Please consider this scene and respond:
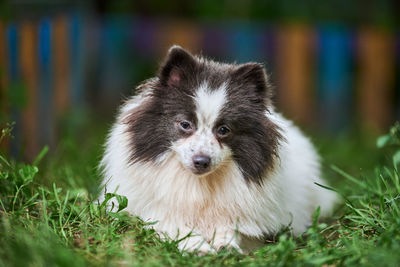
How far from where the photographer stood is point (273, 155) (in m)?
4.05

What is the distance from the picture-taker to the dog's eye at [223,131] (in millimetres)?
3820

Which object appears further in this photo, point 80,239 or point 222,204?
point 222,204

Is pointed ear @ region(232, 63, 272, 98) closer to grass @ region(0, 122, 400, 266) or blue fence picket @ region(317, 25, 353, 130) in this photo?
grass @ region(0, 122, 400, 266)

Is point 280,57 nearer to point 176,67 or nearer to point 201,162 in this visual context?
point 176,67

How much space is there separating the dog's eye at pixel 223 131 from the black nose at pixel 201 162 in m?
0.24

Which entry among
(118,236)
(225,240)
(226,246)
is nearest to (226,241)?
(225,240)

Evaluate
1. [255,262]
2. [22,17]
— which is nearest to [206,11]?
[22,17]

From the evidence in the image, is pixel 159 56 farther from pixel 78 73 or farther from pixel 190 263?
pixel 190 263

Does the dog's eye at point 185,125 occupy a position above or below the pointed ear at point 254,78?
below

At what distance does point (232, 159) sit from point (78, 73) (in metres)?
5.41

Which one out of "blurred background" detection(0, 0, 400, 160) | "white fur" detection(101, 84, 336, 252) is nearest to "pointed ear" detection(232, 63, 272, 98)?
"white fur" detection(101, 84, 336, 252)

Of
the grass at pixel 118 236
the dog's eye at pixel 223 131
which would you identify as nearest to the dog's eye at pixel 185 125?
the dog's eye at pixel 223 131

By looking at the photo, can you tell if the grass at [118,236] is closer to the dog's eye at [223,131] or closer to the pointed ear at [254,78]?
the dog's eye at [223,131]

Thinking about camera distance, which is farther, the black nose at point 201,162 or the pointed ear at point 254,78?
the pointed ear at point 254,78
